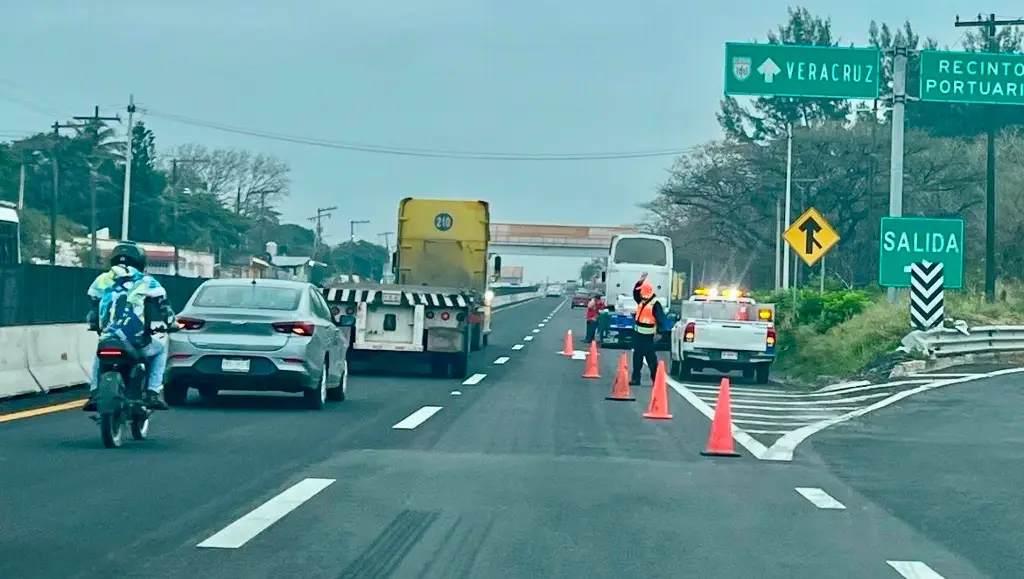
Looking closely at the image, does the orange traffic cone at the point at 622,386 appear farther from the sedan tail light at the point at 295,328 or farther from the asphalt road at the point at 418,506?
the sedan tail light at the point at 295,328

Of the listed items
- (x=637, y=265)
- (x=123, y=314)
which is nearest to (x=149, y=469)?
(x=123, y=314)

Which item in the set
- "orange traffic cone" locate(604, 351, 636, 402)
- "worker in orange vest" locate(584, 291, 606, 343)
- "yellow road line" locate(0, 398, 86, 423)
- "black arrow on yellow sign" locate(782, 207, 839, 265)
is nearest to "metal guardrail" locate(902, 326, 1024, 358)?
"black arrow on yellow sign" locate(782, 207, 839, 265)

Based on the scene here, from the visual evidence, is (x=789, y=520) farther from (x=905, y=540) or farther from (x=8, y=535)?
(x=8, y=535)

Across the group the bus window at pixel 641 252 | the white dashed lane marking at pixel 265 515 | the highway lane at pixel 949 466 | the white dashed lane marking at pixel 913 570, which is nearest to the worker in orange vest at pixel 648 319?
the highway lane at pixel 949 466

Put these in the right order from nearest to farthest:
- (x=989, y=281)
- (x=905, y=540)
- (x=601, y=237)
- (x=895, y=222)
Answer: (x=905, y=540) < (x=895, y=222) < (x=989, y=281) < (x=601, y=237)

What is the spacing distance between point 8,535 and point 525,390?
1524 centimetres

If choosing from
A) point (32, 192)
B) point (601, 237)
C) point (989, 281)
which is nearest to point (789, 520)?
point (989, 281)

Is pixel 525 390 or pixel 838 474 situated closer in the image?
pixel 838 474

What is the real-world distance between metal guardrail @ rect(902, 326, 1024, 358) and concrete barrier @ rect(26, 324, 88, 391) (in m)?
14.8

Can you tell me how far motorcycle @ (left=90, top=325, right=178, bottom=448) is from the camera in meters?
13.2

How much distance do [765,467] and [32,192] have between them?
71.6 meters

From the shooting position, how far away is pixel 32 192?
79.6m

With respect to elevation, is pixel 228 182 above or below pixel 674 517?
above

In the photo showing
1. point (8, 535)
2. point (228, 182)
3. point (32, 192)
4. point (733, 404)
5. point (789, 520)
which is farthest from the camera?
point (228, 182)
